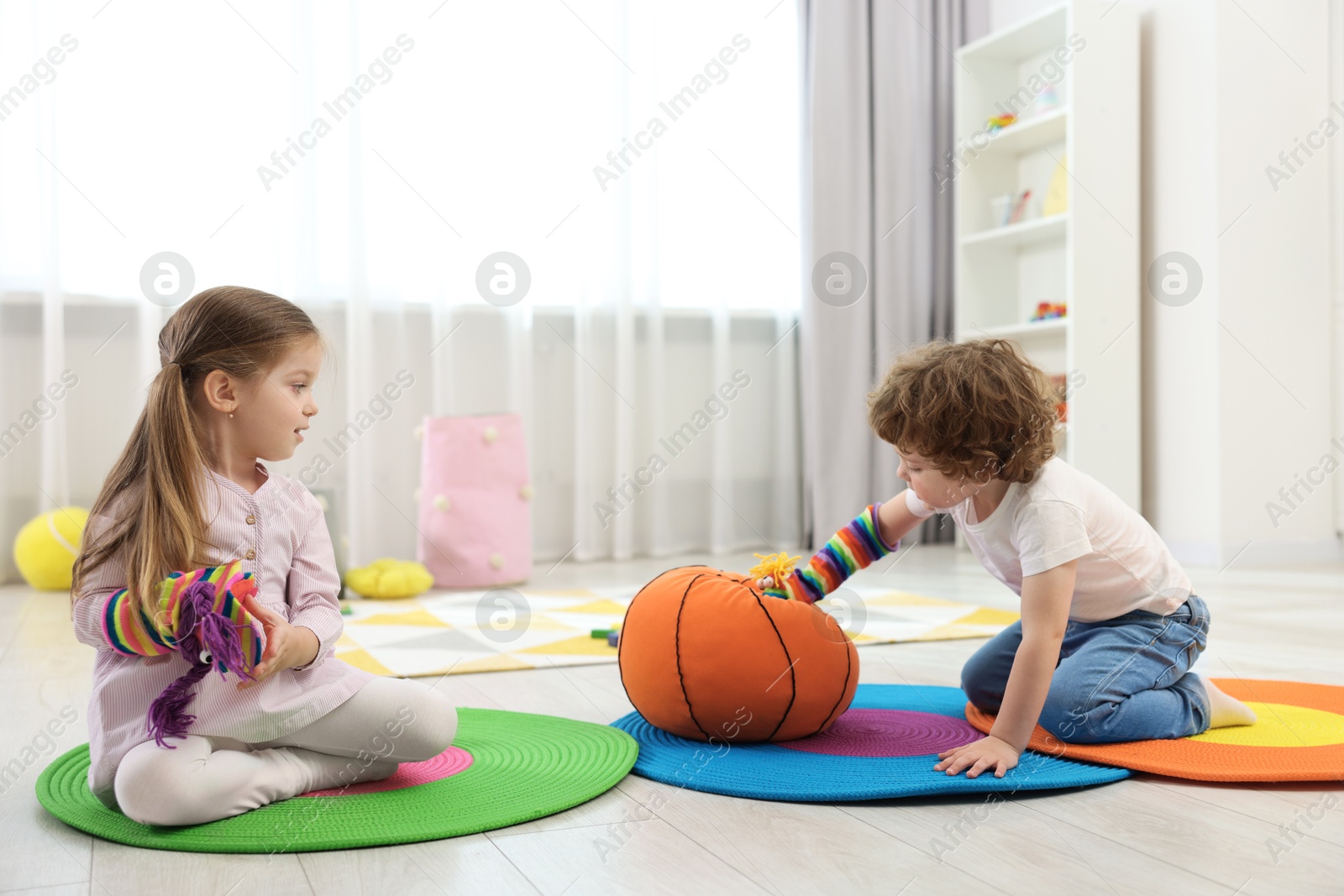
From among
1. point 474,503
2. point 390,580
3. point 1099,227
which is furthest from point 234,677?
point 1099,227

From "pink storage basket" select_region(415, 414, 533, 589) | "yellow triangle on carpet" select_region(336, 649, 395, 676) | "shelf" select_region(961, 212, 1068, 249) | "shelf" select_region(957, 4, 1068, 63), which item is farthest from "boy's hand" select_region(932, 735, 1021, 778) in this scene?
"shelf" select_region(957, 4, 1068, 63)

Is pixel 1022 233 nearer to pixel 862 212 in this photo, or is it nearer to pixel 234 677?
pixel 862 212

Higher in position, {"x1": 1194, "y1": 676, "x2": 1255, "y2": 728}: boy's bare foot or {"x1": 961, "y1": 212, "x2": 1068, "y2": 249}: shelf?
{"x1": 961, "y1": 212, "x2": 1068, "y2": 249}: shelf

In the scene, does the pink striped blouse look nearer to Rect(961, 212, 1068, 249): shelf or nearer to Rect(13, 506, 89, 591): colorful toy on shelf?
Rect(13, 506, 89, 591): colorful toy on shelf

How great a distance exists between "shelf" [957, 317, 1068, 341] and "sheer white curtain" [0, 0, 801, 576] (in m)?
0.63

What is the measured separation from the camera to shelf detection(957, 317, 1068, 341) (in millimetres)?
3482

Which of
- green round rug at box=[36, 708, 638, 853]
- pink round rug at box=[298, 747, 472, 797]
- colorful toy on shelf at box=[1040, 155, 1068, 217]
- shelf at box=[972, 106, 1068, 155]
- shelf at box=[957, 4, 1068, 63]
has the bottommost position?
pink round rug at box=[298, 747, 472, 797]

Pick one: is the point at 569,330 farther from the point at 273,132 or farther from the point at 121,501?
the point at 121,501

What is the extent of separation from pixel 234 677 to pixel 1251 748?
1068 millimetres

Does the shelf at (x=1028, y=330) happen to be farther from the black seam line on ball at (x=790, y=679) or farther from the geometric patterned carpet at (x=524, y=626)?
the black seam line on ball at (x=790, y=679)

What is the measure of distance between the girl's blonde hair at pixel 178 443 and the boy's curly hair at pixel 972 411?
2.08ft

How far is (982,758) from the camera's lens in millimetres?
1146

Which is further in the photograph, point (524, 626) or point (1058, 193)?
point (1058, 193)

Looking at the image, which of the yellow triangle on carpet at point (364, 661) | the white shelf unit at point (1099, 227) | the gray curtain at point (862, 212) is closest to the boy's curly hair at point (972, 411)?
the yellow triangle on carpet at point (364, 661)
